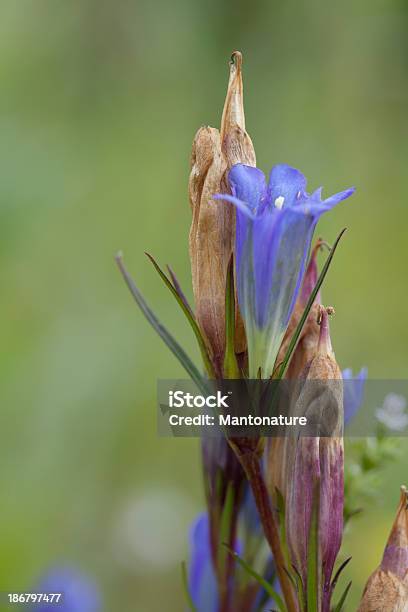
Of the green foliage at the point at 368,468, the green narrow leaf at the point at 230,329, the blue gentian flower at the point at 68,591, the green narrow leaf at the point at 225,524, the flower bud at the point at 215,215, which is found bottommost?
the blue gentian flower at the point at 68,591

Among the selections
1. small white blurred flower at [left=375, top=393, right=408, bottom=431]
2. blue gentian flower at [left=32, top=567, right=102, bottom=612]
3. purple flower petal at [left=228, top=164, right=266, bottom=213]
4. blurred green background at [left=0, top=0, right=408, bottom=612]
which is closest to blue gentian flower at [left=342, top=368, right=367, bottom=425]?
small white blurred flower at [left=375, top=393, right=408, bottom=431]

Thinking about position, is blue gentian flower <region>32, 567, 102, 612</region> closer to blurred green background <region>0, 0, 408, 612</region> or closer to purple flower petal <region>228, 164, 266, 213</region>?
blurred green background <region>0, 0, 408, 612</region>

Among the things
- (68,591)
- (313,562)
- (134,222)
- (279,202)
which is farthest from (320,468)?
(134,222)

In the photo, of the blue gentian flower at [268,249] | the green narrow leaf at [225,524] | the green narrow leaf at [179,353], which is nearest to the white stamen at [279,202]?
the blue gentian flower at [268,249]

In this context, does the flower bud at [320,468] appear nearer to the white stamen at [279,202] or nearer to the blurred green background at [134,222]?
the white stamen at [279,202]

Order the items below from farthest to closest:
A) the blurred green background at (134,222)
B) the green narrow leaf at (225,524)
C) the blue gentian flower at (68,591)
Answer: the blurred green background at (134,222) < the blue gentian flower at (68,591) < the green narrow leaf at (225,524)

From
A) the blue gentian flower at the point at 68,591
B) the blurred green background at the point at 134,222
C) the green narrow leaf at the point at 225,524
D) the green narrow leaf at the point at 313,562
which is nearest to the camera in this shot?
the green narrow leaf at the point at 313,562
